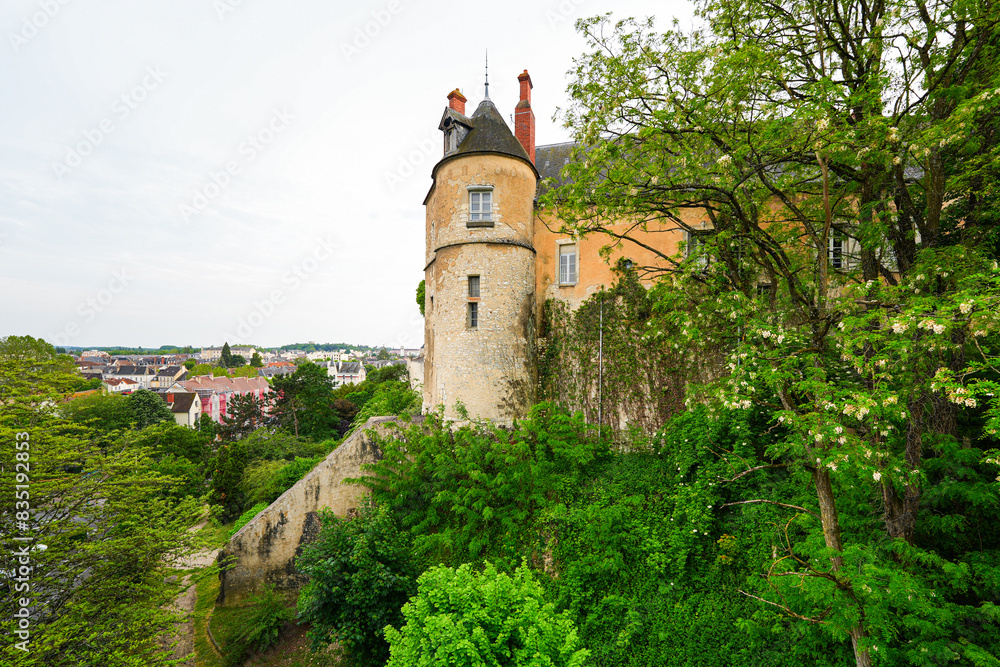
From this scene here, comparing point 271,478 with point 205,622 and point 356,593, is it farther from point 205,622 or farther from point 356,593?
point 356,593

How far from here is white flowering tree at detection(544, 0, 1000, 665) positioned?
4.95 metres

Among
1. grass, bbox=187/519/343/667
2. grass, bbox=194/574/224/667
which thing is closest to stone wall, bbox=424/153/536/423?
grass, bbox=187/519/343/667

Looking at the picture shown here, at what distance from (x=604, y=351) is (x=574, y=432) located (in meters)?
3.16

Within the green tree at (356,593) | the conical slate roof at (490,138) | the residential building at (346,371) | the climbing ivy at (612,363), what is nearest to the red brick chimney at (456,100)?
the conical slate roof at (490,138)

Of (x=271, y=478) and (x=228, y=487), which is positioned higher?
(x=271, y=478)

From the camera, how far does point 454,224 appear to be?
13031 millimetres

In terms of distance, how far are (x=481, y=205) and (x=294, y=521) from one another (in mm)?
11773

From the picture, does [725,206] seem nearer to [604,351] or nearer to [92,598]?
[604,351]

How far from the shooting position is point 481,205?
13.0m

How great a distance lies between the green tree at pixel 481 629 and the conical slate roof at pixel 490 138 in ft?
38.0

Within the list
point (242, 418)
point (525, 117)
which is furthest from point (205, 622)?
point (242, 418)

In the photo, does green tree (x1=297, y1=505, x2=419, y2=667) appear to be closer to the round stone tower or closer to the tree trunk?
the round stone tower

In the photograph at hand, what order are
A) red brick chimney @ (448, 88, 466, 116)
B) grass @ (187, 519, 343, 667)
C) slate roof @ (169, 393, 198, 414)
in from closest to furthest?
1. grass @ (187, 519, 343, 667)
2. red brick chimney @ (448, 88, 466, 116)
3. slate roof @ (169, 393, 198, 414)

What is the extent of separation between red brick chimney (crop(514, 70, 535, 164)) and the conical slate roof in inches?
56.8
